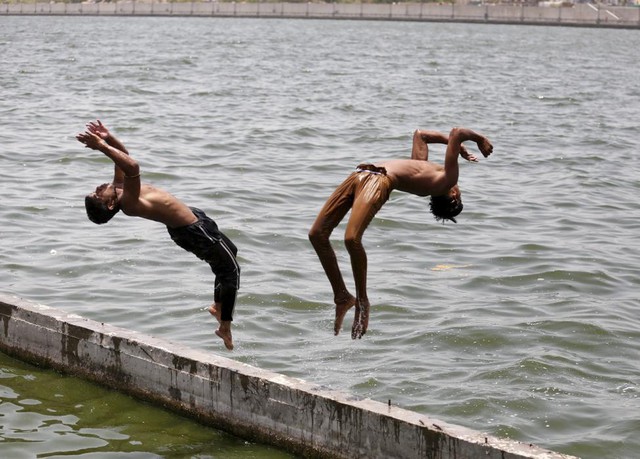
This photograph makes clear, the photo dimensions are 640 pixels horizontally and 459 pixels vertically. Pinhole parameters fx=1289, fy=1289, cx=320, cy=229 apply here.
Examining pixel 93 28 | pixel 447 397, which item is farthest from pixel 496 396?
pixel 93 28

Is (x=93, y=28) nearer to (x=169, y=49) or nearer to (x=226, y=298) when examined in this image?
(x=169, y=49)

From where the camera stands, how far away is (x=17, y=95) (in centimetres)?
3928

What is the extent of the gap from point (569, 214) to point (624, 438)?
11082mm

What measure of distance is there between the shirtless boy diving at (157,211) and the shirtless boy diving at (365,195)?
902mm

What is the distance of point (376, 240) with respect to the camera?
789 inches

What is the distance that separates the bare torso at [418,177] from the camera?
10.1 meters

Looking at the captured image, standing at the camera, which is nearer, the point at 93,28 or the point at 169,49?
the point at 169,49

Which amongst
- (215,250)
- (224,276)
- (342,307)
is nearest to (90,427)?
(224,276)

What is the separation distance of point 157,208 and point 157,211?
0.03 m

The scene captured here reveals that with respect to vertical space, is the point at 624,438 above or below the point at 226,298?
below

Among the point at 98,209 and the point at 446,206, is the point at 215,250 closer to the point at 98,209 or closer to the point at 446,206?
the point at 98,209

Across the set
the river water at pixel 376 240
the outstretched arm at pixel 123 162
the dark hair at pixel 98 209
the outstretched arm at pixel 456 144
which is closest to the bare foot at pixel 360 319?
the outstretched arm at pixel 456 144

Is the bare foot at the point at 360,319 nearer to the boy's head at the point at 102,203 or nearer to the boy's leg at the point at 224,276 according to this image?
the boy's leg at the point at 224,276

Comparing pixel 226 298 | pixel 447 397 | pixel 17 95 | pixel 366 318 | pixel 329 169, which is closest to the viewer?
pixel 366 318
